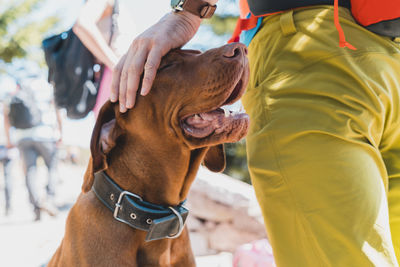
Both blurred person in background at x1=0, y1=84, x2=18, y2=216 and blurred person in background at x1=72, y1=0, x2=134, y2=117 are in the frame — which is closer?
blurred person in background at x1=72, y1=0, x2=134, y2=117

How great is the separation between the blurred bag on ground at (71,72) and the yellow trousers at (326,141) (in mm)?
1829

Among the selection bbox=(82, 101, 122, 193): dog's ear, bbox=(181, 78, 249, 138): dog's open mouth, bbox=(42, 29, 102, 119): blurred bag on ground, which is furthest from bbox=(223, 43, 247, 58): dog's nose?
bbox=(42, 29, 102, 119): blurred bag on ground

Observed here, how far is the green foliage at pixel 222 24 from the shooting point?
31.8ft

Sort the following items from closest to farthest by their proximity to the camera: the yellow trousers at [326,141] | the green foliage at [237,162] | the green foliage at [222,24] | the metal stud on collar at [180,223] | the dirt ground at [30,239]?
the yellow trousers at [326,141] < the metal stud on collar at [180,223] < the dirt ground at [30,239] < the green foliage at [237,162] < the green foliage at [222,24]

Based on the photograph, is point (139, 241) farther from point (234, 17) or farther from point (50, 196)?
point (234, 17)

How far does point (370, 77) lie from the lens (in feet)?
4.74

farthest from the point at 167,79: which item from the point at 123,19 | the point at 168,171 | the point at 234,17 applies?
the point at 234,17

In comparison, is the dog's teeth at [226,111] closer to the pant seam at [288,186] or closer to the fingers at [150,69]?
the pant seam at [288,186]

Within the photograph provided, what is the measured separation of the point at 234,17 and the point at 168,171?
847cm

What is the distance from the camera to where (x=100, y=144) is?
181 cm

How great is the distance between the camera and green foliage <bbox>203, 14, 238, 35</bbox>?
9695mm

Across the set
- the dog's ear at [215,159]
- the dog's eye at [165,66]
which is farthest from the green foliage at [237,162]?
the dog's eye at [165,66]

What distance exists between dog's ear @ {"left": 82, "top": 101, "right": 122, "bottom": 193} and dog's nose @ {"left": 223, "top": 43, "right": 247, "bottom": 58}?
60 centimetres

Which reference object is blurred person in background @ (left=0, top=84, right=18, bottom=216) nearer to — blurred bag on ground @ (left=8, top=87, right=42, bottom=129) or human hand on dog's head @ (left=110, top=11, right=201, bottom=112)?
blurred bag on ground @ (left=8, top=87, right=42, bottom=129)
